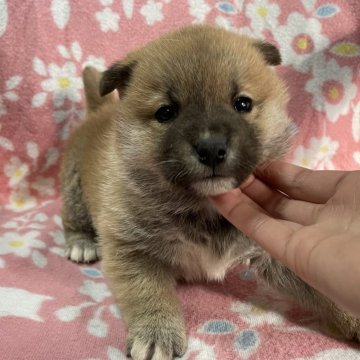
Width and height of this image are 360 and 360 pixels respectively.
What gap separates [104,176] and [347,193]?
946 mm

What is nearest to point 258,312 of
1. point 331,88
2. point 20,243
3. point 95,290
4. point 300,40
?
point 95,290

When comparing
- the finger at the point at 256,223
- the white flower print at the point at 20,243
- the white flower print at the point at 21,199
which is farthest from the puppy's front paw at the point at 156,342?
the white flower print at the point at 21,199

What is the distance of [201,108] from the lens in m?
1.49

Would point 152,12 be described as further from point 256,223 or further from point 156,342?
point 156,342

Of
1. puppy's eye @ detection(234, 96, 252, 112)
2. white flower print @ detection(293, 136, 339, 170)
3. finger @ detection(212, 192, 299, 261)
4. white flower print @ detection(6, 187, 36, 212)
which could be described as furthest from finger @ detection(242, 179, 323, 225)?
white flower print @ detection(6, 187, 36, 212)

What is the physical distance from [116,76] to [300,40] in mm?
1357

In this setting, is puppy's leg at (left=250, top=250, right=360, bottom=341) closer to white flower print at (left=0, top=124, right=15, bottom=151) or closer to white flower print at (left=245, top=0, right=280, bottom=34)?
white flower print at (left=245, top=0, right=280, bottom=34)

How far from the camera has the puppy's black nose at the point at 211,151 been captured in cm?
135

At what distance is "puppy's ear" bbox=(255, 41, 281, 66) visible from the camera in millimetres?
1843

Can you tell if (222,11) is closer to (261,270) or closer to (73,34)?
(73,34)

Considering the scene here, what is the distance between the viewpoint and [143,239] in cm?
177

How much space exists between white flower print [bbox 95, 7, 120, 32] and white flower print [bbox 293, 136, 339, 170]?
4.20 feet

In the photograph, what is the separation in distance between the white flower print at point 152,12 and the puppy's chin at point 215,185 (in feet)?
5.29

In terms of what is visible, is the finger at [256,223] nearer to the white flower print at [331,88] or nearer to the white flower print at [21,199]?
the white flower print at [331,88]
